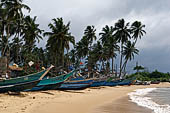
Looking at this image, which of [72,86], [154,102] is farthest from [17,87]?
[154,102]

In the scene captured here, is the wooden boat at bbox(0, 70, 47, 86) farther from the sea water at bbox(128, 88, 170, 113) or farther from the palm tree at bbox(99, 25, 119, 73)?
the palm tree at bbox(99, 25, 119, 73)

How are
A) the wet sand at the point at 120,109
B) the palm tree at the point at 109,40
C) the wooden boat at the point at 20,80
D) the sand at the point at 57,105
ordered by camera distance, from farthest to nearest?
the palm tree at the point at 109,40
the wooden boat at the point at 20,80
the wet sand at the point at 120,109
the sand at the point at 57,105

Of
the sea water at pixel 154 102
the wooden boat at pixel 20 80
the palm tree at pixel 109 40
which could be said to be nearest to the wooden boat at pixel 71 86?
the sea water at pixel 154 102

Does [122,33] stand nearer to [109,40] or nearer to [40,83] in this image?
[109,40]

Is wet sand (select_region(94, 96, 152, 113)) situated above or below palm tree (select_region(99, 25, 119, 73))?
below

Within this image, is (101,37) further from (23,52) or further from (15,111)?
(15,111)

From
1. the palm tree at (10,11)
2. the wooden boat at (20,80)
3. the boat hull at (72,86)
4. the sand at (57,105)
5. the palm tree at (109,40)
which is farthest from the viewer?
the palm tree at (109,40)

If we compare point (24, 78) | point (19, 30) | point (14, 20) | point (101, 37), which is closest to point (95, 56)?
point (101, 37)

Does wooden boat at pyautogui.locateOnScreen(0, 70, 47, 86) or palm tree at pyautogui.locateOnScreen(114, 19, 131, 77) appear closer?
wooden boat at pyautogui.locateOnScreen(0, 70, 47, 86)

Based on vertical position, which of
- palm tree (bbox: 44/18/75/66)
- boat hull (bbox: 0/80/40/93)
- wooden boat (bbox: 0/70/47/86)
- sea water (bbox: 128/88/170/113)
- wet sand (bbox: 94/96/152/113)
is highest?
palm tree (bbox: 44/18/75/66)

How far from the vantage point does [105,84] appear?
36500 mm

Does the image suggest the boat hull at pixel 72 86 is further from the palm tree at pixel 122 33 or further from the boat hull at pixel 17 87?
the palm tree at pixel 122 33

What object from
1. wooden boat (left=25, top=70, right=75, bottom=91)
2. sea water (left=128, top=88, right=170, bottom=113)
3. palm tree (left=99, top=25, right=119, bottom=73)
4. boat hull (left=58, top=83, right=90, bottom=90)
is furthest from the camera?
palm tree (left=99, top=25, right=119, bottom=73)

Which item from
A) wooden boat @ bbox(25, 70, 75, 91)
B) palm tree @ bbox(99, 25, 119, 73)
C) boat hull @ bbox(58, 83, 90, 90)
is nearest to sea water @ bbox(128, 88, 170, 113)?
boat hull @ bbox(58, 83, 90, 90)
